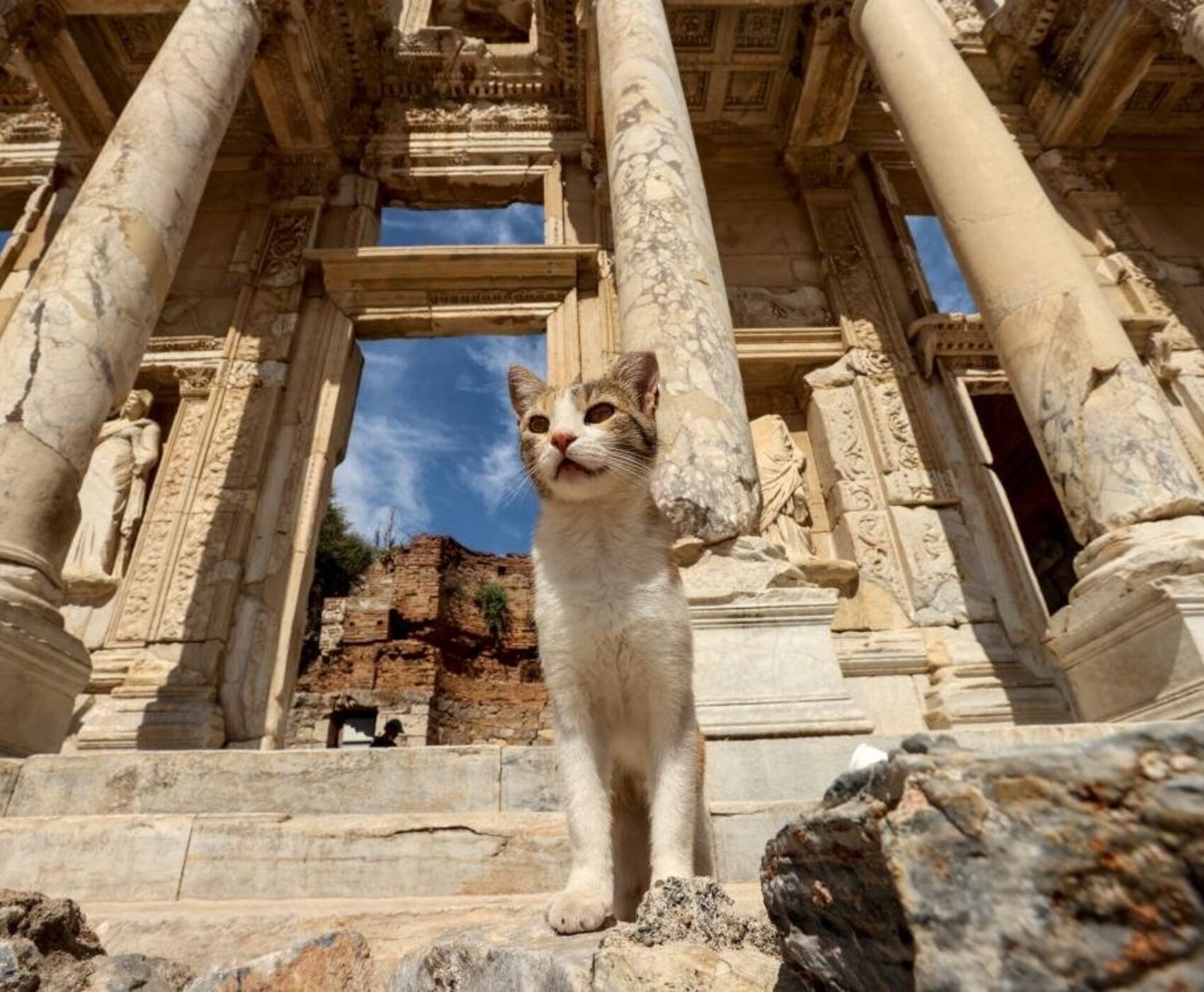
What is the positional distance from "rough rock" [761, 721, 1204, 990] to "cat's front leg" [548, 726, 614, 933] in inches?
36.6

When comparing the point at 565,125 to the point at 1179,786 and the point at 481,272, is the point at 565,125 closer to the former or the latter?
the point at 481,272

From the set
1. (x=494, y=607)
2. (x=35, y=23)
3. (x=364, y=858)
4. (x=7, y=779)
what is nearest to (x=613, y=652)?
(x=364, y=858)

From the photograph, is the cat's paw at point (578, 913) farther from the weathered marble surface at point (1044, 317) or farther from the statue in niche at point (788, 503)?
the statue in niche at point (788, 503)

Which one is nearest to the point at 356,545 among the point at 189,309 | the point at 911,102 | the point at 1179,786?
the point at 189,309

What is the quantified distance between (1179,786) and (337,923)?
2.32 m

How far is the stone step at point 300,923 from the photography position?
196cm

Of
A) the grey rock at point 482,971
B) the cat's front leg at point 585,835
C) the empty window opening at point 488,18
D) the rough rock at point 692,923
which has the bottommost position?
the grey rock at point 482,971

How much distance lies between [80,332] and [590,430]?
4586 mm

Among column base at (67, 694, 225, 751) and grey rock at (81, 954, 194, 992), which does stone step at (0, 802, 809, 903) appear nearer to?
grey rock at (81, 954, 194, 992)

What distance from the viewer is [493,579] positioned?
75.0 feet

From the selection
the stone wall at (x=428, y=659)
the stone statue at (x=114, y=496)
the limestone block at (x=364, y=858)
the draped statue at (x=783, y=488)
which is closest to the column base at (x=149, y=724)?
the stone statue at (x=114, y=496)

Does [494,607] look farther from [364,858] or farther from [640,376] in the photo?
[640,376]

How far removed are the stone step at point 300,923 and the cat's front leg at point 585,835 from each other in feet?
0.24

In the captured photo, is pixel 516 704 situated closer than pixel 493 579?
Yes
